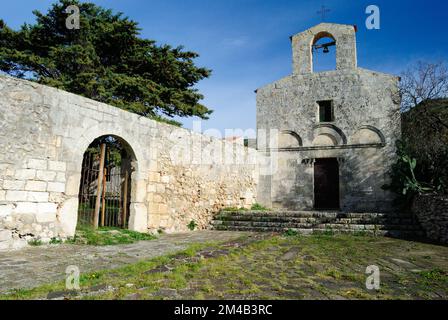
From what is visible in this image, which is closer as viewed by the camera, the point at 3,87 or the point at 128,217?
the point at 3,87

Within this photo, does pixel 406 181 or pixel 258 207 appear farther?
pixel 258 207

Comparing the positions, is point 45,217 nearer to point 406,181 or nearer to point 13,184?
point 13,184

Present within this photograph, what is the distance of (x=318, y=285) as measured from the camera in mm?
3541

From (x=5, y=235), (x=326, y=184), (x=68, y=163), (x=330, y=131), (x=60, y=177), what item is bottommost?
(x=5, y=235)

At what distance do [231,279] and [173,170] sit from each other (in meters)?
5.59

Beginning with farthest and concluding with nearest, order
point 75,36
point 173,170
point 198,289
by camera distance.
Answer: point 75,36 < point 173,170 < point 198,289

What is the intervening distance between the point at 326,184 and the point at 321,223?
4092 millimetres

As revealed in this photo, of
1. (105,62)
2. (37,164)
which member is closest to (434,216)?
(37,164)

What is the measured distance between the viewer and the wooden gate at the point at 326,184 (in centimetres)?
1291

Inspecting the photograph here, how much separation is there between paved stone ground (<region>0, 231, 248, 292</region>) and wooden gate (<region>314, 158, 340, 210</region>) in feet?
26.5

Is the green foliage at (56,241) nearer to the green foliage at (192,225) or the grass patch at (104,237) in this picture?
the grass patch at (104,237)

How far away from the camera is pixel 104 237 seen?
21.5 feet

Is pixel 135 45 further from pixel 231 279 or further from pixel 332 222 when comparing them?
pixel 231 279
